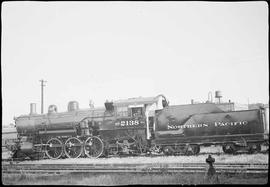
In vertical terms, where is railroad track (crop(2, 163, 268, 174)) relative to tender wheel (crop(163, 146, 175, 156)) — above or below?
below

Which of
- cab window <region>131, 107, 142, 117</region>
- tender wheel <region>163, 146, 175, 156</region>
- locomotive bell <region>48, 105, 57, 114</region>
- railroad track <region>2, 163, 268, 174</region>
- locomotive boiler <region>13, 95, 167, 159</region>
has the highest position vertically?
locomotive bell <region>48, 105, 57, 114</region>

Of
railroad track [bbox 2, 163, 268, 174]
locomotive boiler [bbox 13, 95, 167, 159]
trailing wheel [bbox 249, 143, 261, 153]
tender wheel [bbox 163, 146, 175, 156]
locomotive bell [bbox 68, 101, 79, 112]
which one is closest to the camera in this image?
railroad track [bbox 2, 163, 268, 174]

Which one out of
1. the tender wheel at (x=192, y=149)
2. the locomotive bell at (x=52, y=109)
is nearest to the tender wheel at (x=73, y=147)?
the locomotive bell at (x=52, y=109)

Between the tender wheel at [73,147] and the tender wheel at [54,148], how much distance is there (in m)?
0.33

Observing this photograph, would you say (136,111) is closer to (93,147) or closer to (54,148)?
(93,147)

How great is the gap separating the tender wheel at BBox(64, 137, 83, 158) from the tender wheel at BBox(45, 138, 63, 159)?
13.0 inches

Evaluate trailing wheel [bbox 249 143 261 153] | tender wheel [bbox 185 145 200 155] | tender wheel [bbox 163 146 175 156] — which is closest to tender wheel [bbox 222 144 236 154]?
trailing wheel [bbox 249 143 261 153]

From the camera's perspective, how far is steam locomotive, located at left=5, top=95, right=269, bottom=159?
1413 cm

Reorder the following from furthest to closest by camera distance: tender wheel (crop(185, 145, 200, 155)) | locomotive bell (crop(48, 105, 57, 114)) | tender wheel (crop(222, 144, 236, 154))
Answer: locomotive bell (crop(48, 105, 57, 114)), tender wheel (crop(185, 145, 200, 155)), tender wheel (crop(222, 144, 236, 154))

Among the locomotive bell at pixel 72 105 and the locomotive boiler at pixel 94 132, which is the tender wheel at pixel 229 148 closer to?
the locomotive boiler at pixel 94 132

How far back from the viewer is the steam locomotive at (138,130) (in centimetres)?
1413

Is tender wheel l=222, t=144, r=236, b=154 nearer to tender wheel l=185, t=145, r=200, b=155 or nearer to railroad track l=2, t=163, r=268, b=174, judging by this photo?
tender wheel l=185, t=145, r=200, b=155

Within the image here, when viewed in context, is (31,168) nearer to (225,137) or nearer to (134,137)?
(134,137)

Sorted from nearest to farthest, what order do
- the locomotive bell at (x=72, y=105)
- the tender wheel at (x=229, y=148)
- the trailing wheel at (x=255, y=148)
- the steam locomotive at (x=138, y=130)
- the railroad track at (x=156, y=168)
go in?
the railroad track at (x=156, y=168), the trailing wheel at (x=255, y=148), the steam locomotive at (x=138, y=130), the tender wheel at (x=229, y=148), the locomotive bell at (x=72, y=105)
